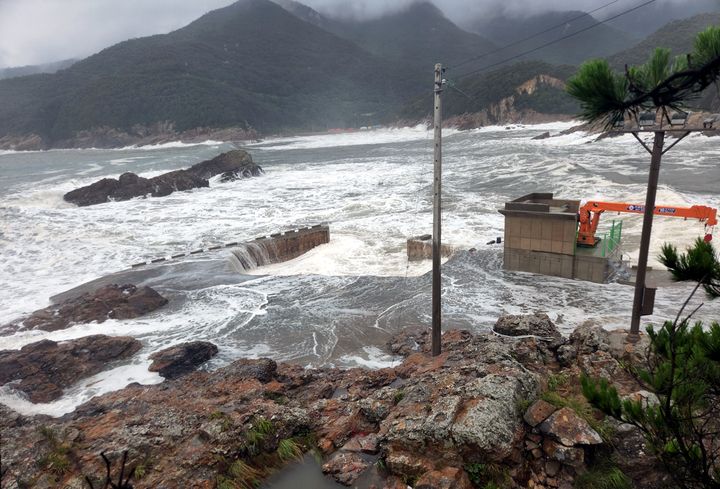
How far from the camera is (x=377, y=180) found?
135 feet

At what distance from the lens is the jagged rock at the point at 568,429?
4273 mm

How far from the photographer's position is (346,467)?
4.81m

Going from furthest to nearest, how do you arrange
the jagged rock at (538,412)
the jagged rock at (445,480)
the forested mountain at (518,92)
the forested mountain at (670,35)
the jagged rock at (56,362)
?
the forested mountain at (518,92), the forested mountain at (670,35), the jagged rock at (56,362), the jagged rock at (538,412), the jagged rock at (445,480)

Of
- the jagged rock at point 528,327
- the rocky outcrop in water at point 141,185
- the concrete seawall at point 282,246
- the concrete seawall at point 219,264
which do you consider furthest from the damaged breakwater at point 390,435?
the rocky outcrop in water at point 141,185

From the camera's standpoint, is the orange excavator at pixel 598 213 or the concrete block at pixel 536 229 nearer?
the concrete block at pixel 536 229

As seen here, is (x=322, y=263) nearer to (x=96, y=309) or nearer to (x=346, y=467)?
(x=96, y=309)

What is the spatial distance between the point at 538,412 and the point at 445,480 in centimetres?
135

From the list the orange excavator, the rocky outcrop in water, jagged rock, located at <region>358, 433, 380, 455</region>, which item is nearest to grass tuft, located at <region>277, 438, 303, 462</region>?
jagged rock, located at <region>358, 433, 380, 455</region>

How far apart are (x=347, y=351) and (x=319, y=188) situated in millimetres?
29495

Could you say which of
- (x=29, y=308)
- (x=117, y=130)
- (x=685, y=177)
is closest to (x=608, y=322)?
(x=29, y=308)

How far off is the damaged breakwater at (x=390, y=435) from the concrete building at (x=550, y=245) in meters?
6.95

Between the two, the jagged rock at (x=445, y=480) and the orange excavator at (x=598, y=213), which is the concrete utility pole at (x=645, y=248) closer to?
the jagged rock at (x=445, y=480)

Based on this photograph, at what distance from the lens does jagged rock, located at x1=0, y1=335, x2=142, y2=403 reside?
9281mm

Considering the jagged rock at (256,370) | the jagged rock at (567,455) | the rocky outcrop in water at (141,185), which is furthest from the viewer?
the rocky outcrop in water at (141,185)
